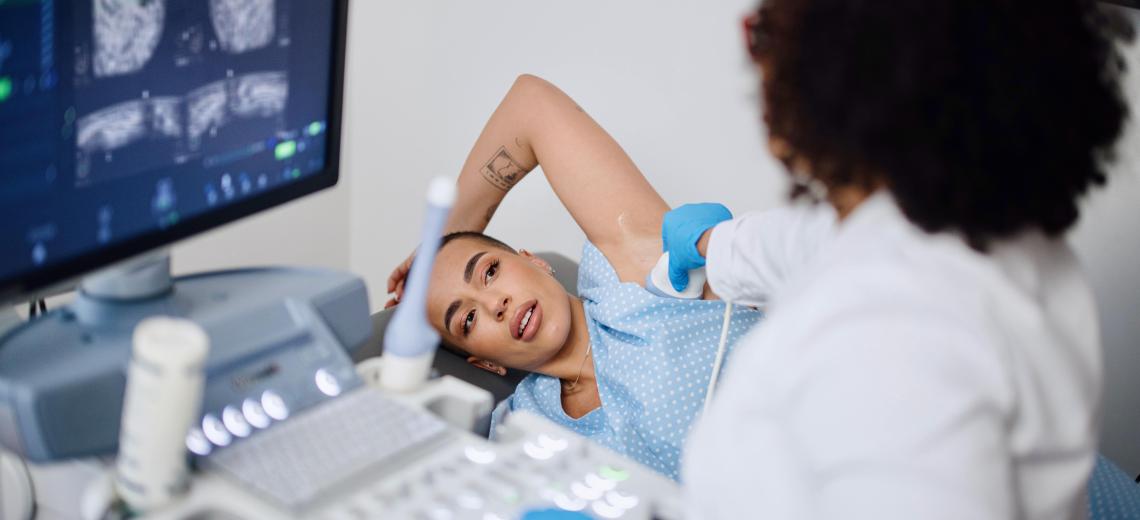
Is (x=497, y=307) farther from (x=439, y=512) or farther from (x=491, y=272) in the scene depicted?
(x=439, y=512)

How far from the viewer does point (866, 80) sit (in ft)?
2.15

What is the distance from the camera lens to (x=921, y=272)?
676 millimetres

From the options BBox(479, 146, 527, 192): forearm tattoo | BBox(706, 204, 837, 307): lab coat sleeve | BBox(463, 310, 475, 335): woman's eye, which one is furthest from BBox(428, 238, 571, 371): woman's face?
BBox(706, 204, 837, 307): lab coat sleeve

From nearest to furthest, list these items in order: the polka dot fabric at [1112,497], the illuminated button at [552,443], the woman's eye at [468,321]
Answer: the illuminated button at [552,443] → the polka dot fabric at [1112,497] → the woman's eye at [468,321]

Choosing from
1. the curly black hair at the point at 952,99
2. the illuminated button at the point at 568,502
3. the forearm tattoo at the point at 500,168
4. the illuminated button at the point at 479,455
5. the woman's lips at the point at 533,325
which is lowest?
the woman's lips at the point at 533,325

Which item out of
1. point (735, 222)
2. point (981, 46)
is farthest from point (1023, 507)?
point (735, 222)

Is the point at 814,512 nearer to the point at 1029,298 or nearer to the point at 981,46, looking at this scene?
the point at 1029,298

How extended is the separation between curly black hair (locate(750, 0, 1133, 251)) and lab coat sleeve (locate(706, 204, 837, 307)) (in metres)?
0.32

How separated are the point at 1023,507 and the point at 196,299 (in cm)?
75

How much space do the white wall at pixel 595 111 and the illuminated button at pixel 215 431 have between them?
0.99 m

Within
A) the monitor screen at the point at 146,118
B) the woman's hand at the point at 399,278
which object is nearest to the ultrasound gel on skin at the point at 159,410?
the monitor screen at the point at 146,118

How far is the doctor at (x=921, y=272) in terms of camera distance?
63 cm

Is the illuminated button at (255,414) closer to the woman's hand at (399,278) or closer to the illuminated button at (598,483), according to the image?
the illuminated button at (598,483)

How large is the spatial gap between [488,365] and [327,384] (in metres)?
0.69
